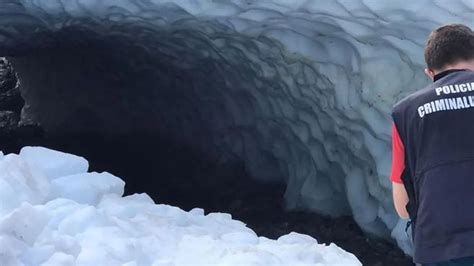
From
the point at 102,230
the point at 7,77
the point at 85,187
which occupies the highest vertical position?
the point at 102,230

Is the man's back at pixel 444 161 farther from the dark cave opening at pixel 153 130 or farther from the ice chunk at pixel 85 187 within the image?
the dark cave opening at pixel 153 130

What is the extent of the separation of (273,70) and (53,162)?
216 centimetres

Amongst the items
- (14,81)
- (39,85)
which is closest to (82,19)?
(39,85)

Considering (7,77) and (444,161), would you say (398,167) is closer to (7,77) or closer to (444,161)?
(444,161)

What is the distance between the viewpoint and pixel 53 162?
299cm

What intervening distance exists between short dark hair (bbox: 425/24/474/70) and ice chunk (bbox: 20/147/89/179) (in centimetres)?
156

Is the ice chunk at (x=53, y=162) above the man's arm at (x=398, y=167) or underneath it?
underneath

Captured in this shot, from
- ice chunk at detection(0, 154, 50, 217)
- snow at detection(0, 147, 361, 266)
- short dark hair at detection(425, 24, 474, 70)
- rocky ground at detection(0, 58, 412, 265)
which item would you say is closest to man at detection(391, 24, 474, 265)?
short dark hair at detection(425, 24, 474, 70)

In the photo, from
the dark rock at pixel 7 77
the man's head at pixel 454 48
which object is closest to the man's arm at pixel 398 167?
the man's head at pixel 454 48

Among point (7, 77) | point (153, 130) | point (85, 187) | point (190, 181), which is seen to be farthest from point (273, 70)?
point (7, 77)

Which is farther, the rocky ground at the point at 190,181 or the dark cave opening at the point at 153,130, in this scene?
the dark cave opening at the point at 153,130

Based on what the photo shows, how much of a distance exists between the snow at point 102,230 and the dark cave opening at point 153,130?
77.2 inches

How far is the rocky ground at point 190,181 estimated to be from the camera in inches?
194

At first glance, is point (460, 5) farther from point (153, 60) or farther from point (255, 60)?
point (153, 60)
